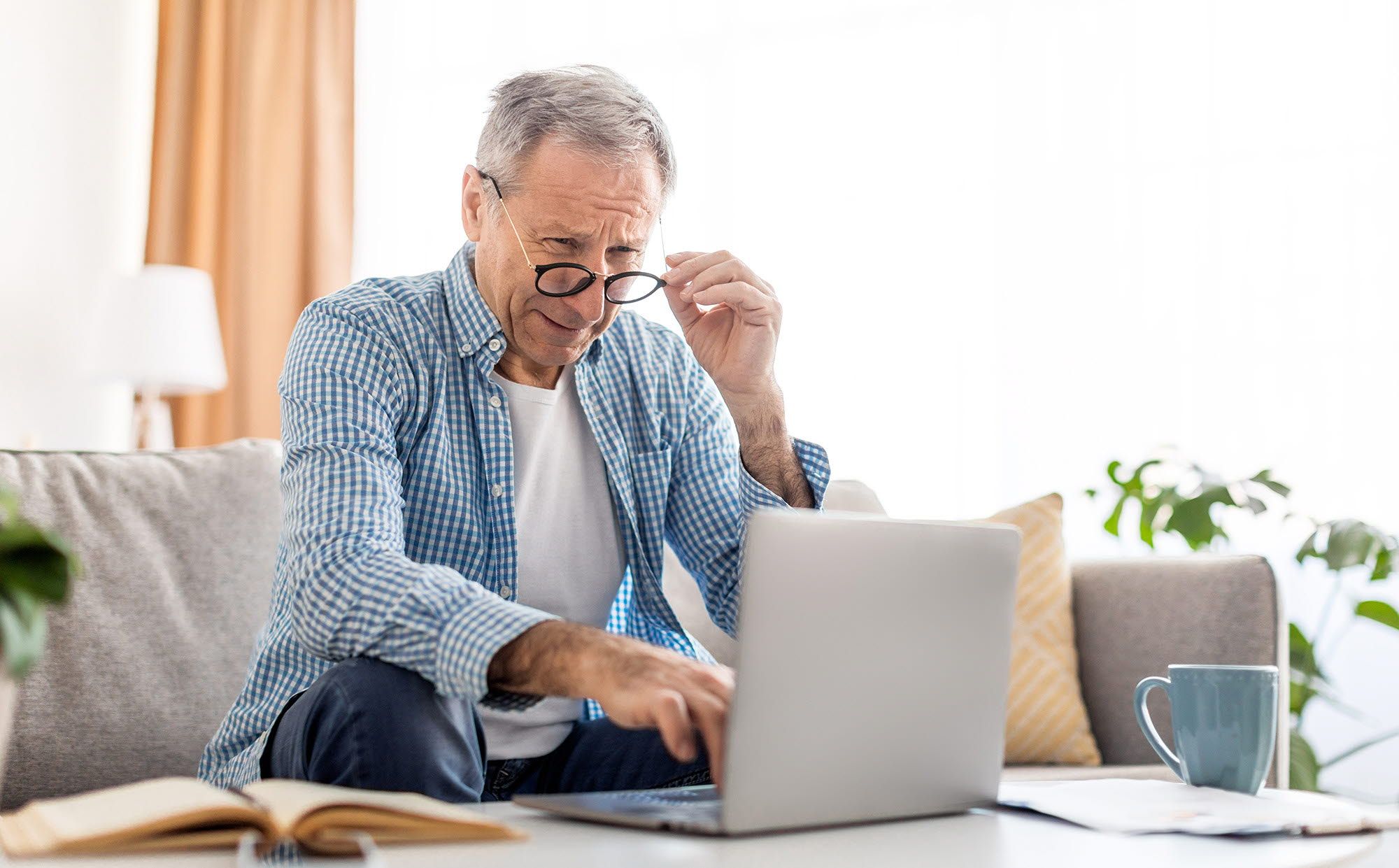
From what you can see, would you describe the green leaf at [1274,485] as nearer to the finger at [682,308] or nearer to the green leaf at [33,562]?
the finger at [682,308]

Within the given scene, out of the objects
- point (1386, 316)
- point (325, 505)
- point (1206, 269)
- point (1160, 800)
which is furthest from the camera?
point (1206, 269)

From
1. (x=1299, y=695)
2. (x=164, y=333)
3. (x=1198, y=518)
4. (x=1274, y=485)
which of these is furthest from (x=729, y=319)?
(x=164, y=333)

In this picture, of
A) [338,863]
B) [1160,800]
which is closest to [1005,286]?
[1160,800]

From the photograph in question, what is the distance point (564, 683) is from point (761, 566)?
0.74ft

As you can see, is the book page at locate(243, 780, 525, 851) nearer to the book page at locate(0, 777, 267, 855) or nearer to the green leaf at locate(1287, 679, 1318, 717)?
the book page at locate(0, 777, 267, 855)

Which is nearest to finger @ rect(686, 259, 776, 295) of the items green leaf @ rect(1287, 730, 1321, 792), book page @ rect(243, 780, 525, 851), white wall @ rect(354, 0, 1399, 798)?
book page @ rect(243, 780, 525, 851)

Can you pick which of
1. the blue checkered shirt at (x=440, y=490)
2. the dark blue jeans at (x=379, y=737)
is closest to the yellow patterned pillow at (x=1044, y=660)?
the blue checkered shirt at (x=440, y=490)

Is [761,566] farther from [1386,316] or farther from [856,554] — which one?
[1386,316]

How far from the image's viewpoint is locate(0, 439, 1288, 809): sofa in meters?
1.49

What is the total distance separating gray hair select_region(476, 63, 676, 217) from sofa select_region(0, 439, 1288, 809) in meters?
0.60

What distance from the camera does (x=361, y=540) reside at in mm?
1070

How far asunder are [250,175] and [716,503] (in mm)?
2612

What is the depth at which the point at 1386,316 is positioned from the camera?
265cm

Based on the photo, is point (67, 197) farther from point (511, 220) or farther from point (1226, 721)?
point (1226, 721)
